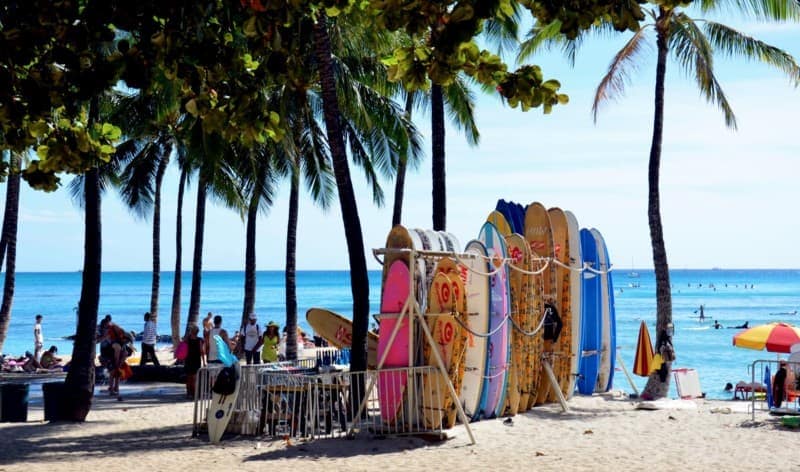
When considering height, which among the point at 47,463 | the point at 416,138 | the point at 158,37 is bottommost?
the point at 47,463

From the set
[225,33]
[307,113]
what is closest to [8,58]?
[225,33]

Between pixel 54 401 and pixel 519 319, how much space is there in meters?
7.18

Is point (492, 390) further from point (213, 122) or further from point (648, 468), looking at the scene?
point (213, 122)

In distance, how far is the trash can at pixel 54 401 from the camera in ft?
47.3

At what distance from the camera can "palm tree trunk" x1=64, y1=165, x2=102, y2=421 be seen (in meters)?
14.4

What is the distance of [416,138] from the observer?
23.5 meters

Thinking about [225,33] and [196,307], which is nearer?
[225,33]

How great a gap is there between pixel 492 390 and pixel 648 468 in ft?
12.1

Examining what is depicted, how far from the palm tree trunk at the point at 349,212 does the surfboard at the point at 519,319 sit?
238 centimetres

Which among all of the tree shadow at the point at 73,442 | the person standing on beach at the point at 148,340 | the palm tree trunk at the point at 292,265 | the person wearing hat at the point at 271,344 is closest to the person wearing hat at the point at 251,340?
the palm tree trunk at the point at 292,265

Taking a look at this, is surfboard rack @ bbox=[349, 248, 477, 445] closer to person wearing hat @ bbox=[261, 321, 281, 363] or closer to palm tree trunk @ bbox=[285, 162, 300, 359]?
person wearing hat @ bbox=[261, 321, 281, 363]

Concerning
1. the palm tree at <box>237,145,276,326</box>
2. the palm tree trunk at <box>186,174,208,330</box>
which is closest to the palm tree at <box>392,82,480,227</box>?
the palm tree at <box>237,145,276,326</box>

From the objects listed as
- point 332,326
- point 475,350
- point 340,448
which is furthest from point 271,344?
point 340,448

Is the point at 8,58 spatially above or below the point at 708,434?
above
